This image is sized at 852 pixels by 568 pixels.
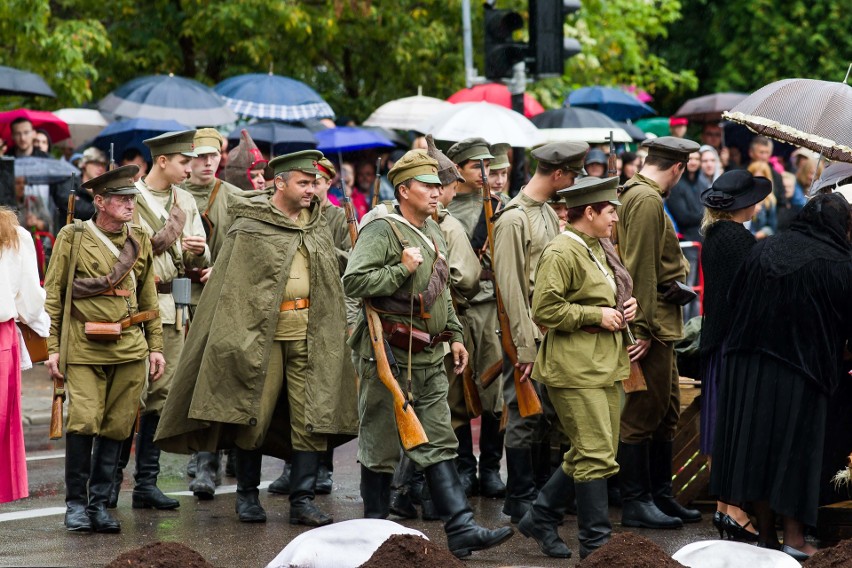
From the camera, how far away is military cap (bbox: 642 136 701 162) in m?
9.52

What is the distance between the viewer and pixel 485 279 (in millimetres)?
9938

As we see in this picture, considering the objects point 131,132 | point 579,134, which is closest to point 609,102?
point 579,134

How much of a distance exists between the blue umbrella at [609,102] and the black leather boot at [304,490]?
475 inches

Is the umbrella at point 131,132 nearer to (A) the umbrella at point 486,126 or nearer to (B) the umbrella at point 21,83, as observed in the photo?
(B) the umbrella at point 21,83

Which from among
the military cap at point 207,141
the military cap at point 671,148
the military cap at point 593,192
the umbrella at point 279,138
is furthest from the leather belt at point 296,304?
the umbrella at point 279,138

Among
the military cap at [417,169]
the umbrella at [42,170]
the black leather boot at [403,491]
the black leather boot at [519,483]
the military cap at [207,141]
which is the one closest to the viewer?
the military cap at [417,169]

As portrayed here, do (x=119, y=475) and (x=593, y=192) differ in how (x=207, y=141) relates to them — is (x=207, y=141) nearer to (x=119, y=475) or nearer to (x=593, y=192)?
(x=119, y=475)

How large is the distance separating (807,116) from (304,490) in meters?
3.75

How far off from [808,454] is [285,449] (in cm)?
321

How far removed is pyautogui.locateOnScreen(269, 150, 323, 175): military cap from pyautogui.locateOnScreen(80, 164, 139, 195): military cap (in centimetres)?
85

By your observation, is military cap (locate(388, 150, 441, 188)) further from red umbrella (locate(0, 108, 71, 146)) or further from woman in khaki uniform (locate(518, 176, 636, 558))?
red umbrella (locate(0, 108, 71, 146))

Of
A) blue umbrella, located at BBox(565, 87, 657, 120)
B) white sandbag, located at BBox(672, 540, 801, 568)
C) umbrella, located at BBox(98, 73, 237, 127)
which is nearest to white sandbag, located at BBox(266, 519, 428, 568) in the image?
white sandbag, located at BBox(672, 540, 801, 568)

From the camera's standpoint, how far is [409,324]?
8.55 meters

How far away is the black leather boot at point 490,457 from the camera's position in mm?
10383
